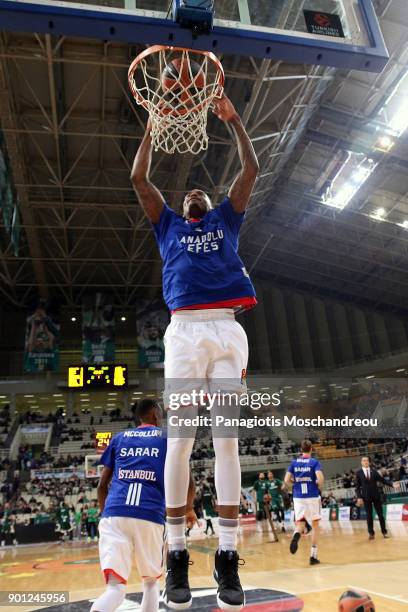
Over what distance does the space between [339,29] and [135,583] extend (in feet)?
23.3

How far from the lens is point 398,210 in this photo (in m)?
23.2

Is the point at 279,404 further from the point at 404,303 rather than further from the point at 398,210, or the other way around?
the point at 398,210

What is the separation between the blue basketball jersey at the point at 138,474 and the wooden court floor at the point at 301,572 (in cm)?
172

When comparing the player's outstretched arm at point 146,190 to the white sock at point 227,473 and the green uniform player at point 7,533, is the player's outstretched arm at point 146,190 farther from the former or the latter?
the green uniform player at point 7,533

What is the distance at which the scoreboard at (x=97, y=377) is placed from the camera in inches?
909

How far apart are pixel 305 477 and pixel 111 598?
5776 mm

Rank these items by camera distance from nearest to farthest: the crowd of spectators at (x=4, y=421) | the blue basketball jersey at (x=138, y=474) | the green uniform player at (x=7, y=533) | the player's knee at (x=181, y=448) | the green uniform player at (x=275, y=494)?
the player's knee at (x=181, y=448)
the blue basketball jersey at (x=138, y=474)
the green uniform player at (x=275, y=494)
the green uniform player at (x=7, y=533)
the crowd of spectators at (x=4, y=421)

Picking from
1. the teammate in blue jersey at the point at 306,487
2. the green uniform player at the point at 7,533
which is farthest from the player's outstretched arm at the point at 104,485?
the green uniform player at the point at 7,533

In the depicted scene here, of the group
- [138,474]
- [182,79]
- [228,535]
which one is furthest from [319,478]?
[182,79]

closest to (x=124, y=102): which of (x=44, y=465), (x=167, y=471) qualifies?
(x=167, y=471)

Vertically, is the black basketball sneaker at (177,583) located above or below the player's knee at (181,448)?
below

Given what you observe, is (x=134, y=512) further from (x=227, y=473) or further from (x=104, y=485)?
(x=227, y=473)

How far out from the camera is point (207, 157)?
18.6 metres

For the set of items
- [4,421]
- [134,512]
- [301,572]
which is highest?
[4,421]
